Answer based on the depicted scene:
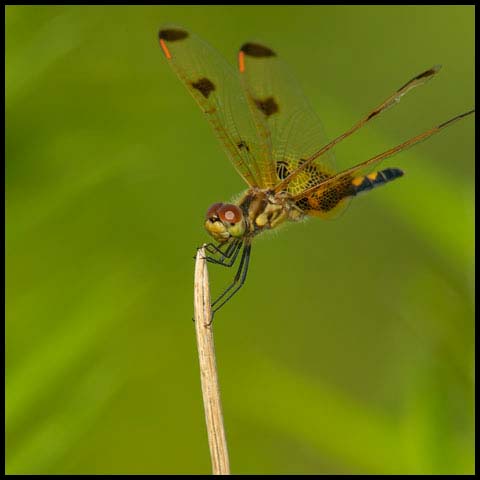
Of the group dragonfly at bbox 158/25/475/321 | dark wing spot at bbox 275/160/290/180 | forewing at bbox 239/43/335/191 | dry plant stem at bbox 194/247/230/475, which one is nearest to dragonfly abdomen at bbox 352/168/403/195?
dragonfly at bbox 158/25/475/321

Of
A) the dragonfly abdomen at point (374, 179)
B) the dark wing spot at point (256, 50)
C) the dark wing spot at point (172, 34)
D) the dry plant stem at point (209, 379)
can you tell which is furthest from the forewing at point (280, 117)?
the dry plant stem at point (209, 379)

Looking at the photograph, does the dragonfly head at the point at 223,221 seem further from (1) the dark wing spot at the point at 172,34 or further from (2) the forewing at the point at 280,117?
(1) the dark wing spot at the point at 172,34

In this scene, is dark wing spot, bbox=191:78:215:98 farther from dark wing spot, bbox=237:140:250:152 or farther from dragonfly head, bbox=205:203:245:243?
dragonfly head, bbox=205:203:245:243

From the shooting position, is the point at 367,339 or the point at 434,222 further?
the point at 367,339

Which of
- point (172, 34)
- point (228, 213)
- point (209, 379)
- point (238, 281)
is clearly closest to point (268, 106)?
point (172, 34)

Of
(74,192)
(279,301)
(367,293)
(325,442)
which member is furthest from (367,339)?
(74,192)

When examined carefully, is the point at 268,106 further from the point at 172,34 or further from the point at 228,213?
the point at 228,213

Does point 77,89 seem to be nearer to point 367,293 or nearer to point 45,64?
point 45,64
